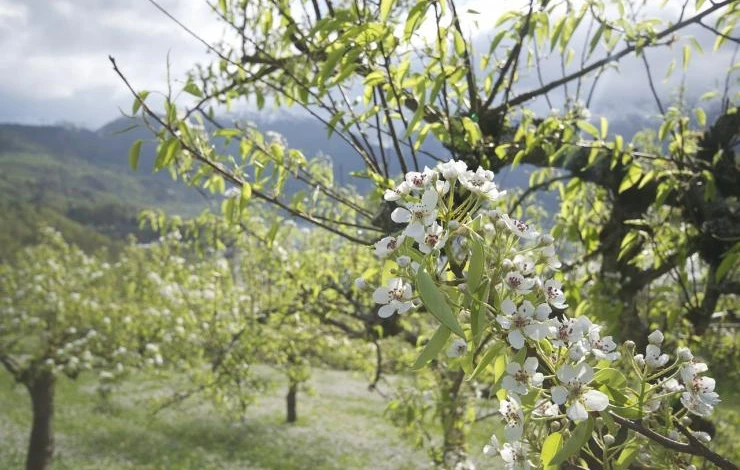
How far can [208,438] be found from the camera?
2052cm

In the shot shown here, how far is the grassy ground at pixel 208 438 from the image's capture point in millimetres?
Result: 17719

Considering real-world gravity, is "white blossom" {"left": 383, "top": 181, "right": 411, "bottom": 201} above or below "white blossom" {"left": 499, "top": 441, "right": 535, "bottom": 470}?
above

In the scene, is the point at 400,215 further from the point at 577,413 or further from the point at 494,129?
the point at 494,129

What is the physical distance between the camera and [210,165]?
247 centimetres

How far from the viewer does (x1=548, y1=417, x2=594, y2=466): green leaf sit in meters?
1.19

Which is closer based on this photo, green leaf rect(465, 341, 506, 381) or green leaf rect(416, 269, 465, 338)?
green leaf rect(416, 269, 465, 338)

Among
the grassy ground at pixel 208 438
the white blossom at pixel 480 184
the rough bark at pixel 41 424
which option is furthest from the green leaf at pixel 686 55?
the grassy ground at pixel 208 438

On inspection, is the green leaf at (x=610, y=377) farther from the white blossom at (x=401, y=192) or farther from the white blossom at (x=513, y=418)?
the white blossom at (x=401, y=192)

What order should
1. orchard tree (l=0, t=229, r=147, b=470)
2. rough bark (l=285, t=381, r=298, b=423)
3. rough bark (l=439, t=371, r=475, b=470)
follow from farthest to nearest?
rough bark (l=285, t=381, r=298, b=423) < orchard tree (l=0, t=229, r=147, b=470) < rough bark (l=439, t=371, r=475, b=470)

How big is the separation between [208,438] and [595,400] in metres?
21.5

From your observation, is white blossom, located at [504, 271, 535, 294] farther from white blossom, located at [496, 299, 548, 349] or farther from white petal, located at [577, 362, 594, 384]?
white petal, located at [577, 362, 594, 384]

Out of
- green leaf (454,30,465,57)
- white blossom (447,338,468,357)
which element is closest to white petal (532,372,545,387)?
white blossom (447,338,468,357)

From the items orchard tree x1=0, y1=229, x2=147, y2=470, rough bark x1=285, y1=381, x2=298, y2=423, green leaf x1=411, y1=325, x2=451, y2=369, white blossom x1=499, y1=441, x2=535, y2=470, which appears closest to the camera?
green leaf x1=411, y1=325, x2=451, y2=369

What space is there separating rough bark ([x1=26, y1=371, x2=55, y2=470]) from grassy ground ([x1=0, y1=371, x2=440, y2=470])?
7.95ft
